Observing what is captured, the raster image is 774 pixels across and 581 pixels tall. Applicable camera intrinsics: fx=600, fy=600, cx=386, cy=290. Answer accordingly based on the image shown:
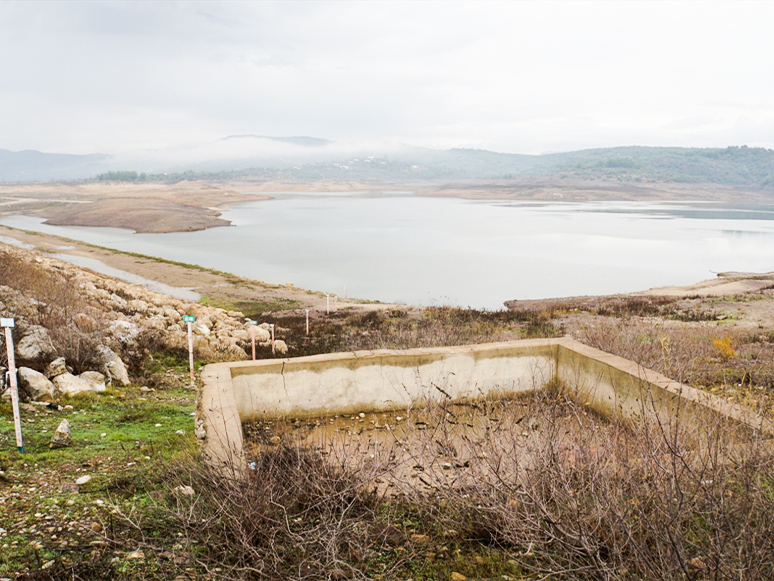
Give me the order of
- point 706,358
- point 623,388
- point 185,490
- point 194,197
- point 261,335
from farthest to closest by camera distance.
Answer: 1. point 194,197
2. point 261,335
3. point 706,358
4. point 623,388
5. point 185,490

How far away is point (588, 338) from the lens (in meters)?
10.3

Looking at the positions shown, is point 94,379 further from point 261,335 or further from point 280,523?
point 261,335

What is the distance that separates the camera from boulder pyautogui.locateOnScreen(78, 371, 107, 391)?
750 cm

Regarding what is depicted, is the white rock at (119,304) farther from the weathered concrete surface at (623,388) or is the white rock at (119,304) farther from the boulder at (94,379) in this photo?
the weathered concrete surface at (623,388)

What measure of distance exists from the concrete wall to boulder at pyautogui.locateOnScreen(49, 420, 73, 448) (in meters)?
1.22

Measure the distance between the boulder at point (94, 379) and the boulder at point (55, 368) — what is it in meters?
0.27

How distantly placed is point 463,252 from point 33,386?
3930 cm

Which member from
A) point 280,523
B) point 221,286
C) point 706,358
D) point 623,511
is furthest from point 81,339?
point 221,286

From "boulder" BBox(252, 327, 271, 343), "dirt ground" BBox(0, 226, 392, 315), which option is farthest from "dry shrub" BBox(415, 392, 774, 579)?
"dirt ground" BBox(0, 226, 392, 315)

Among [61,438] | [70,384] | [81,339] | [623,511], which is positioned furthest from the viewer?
[81,339]

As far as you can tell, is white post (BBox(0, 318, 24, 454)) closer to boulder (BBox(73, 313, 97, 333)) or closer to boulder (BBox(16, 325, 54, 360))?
boulder (BBox(16, 325, 54, 360))

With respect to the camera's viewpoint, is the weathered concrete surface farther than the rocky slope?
No

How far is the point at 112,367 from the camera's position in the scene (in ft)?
27.0

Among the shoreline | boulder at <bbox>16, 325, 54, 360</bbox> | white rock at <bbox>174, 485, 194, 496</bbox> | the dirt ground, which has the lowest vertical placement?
the dirt ground
